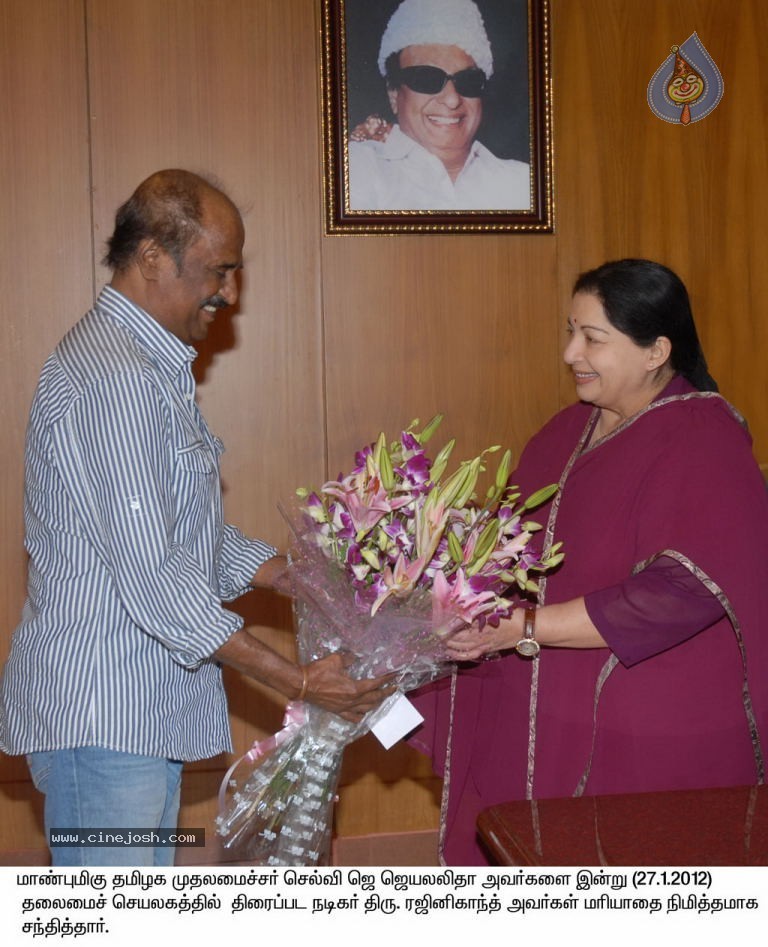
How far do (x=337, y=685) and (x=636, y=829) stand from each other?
2.45ft

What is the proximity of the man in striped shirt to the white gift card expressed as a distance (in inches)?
1.6

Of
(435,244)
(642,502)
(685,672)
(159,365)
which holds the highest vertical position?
(435,244)

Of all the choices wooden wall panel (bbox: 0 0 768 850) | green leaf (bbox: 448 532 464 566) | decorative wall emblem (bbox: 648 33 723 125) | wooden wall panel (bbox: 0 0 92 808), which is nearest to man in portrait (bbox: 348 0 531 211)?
wooden wall panel (bbox: 0 0 768 850)

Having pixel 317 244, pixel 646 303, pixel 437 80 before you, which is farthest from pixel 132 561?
pixel 437 80

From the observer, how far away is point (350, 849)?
3365mm

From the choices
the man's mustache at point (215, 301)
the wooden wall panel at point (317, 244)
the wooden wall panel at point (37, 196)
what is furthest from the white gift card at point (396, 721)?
the wooden wall panel at point (37, 196)

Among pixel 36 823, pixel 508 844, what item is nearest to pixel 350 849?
pixel 36 823

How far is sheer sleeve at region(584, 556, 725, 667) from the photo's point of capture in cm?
204

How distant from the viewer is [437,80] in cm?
316

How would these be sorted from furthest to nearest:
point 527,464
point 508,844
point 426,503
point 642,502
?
point 527,464 → point 642,502 → point 426,503 → point 508,844

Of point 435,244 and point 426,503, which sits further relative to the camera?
point 435,244

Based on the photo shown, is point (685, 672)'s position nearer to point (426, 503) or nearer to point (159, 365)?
point (426, 503)

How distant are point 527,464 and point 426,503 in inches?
29.5

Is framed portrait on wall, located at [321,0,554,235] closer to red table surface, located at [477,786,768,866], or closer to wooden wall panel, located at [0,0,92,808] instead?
wooden wall panel, located at [0,0,92,808]
